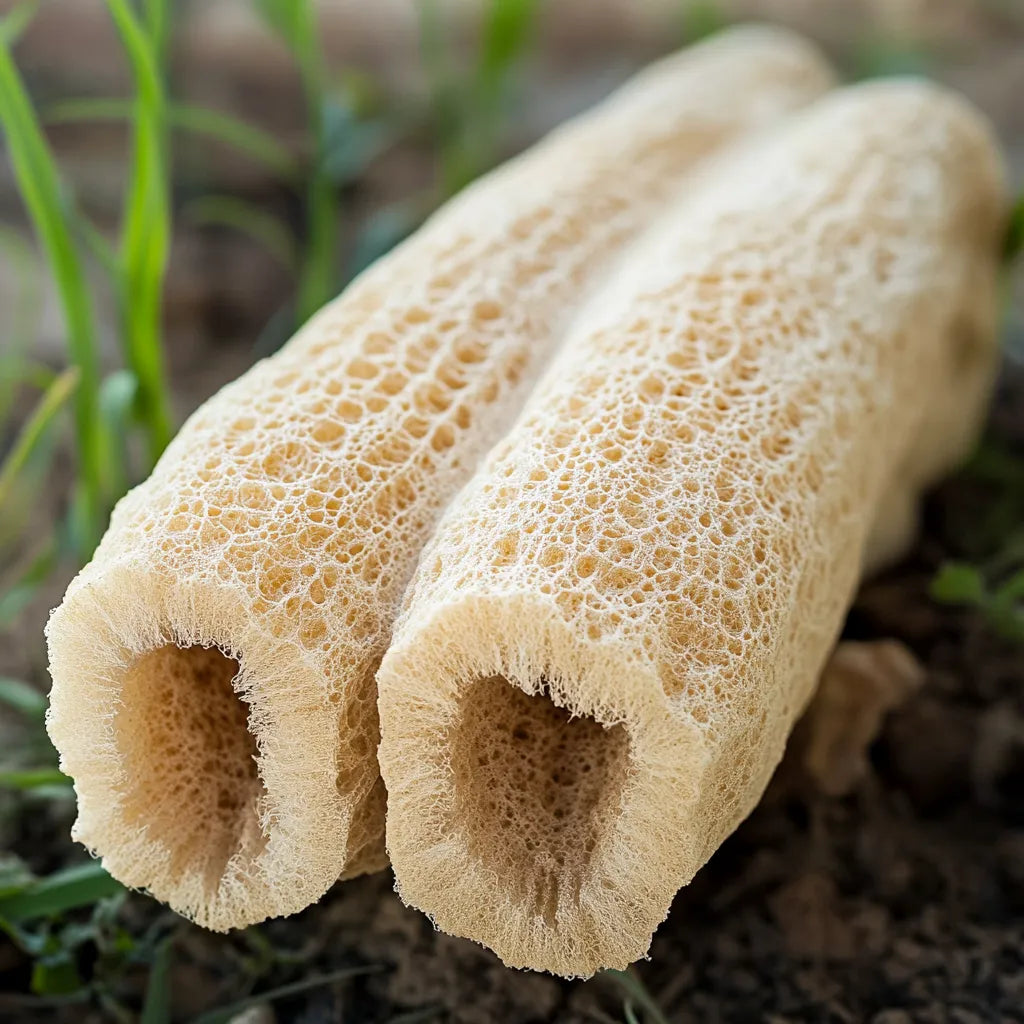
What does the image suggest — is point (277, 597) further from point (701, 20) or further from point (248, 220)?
point (701, 20)

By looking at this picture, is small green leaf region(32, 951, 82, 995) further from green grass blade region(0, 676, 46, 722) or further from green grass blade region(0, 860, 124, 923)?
green grass blade region(0, 676, 46, 722)

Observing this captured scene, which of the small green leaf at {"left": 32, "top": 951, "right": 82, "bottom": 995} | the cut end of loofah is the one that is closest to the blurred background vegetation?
the small green leaf at {"left": 32, "top": 951, "right": 82, "bottom": 995}

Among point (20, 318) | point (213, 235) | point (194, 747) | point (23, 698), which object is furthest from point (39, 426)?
point (213, 235)

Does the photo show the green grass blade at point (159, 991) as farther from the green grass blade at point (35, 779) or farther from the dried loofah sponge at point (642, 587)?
the dried loofah sponge at point (642, 587)

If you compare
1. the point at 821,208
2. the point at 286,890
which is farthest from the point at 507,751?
the point at 821,208

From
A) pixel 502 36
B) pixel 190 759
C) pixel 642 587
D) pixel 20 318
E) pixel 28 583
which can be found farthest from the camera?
pixel 20 318

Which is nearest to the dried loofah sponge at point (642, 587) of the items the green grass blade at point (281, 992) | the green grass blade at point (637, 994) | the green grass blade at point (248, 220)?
the green grass blade at point (637, 994)
